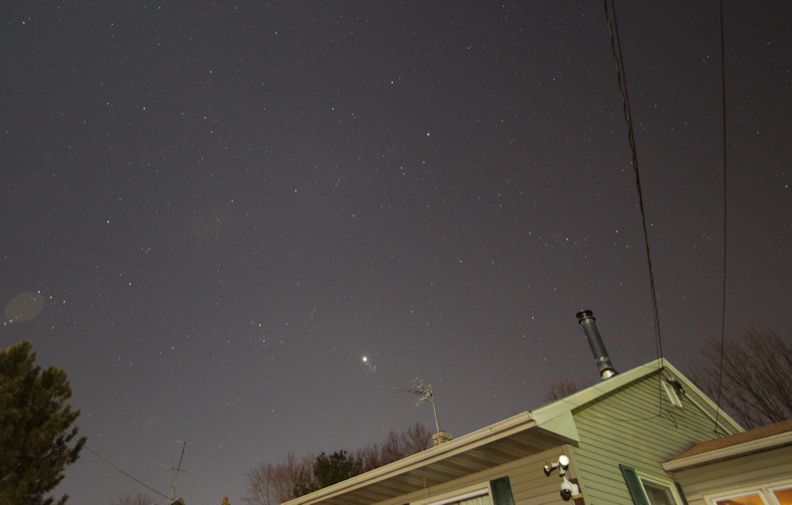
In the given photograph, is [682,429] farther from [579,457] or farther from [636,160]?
[636,160]

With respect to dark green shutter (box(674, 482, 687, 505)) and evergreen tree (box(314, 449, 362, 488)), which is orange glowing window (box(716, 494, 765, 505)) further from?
evergreen tree (box(314, 449, 362, 488))

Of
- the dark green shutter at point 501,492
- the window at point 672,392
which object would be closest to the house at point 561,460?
the dark green shutter at point 501,492

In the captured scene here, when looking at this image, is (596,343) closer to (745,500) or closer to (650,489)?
(650,489)

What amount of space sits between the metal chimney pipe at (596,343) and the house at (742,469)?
287 cm

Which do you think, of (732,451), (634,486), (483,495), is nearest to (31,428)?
(483,495)

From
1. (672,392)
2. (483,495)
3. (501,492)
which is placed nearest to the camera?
(501,492)

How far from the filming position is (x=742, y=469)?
840cm

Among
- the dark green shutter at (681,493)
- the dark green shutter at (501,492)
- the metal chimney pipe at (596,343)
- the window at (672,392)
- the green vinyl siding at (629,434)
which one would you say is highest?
the metal chimney pipe at (596,343)

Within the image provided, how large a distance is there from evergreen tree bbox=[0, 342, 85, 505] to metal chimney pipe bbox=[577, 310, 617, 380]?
48.3ft

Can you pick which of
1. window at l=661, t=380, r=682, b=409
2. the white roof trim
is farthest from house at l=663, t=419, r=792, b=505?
window at l=661, t=380, r=682, b=409

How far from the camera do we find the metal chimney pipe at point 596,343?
12.0 m

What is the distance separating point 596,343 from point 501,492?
6.47m

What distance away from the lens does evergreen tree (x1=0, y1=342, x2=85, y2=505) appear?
1177 cm

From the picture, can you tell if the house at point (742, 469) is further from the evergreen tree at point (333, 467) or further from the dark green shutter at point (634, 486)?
the evergreen tree at point (333, 467)
